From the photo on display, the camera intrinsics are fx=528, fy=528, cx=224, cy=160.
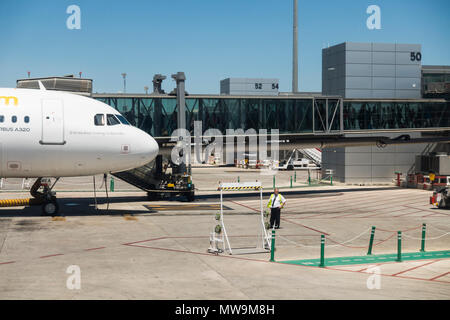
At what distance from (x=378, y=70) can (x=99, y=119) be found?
117 feet

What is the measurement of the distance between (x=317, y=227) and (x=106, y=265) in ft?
43.4

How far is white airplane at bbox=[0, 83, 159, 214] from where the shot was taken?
86.4 ft

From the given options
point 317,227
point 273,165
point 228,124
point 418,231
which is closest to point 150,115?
point 228,124

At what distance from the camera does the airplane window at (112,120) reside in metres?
28.0

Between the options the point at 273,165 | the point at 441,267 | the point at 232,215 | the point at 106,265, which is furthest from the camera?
the point at 273,165

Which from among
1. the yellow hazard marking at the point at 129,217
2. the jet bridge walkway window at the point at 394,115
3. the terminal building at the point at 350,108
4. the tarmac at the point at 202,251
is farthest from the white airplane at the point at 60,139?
the jet bridge walkway window at the point at 394,115

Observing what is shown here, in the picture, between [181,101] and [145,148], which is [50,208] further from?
[181,101]

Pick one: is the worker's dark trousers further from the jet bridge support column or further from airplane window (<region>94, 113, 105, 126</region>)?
the jet bridge support column

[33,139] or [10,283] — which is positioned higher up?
[33,139]

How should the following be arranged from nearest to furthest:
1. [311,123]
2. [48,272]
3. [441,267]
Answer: [48,272]
[441,267]
[311,123]

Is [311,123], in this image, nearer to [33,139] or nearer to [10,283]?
[33,139]

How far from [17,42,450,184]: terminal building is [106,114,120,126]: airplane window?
882 cm

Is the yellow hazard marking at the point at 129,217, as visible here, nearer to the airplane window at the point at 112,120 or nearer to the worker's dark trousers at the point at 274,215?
the airplane window at the point at 112,120

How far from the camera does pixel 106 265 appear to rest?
17641 mm
